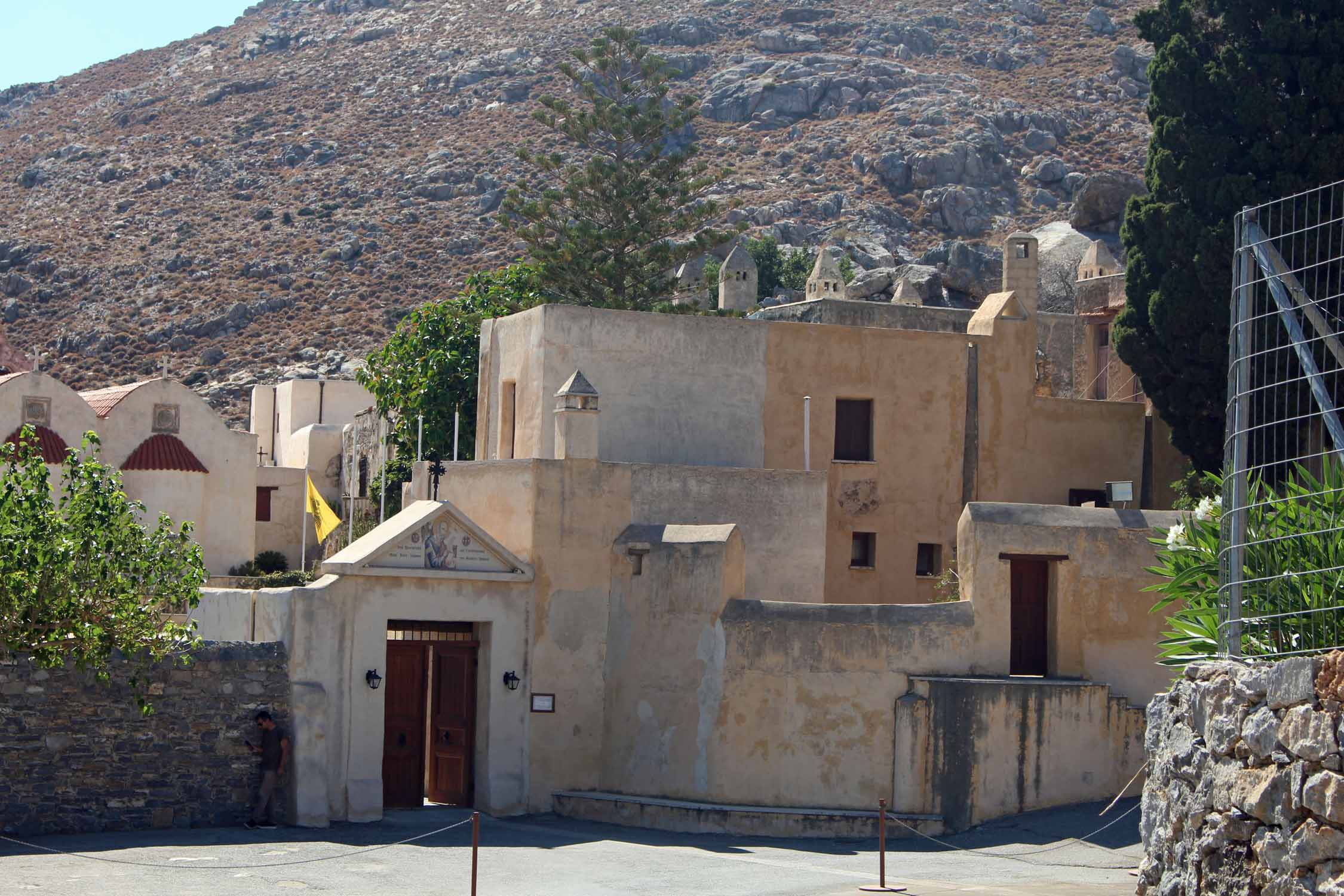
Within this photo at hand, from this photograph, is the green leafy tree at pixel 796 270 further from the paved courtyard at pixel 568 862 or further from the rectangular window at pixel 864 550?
the paved courtyard at pixel 568 862

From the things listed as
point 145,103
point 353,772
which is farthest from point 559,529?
point 145,103

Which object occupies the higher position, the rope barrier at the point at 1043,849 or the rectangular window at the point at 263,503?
the rectangular window at the point at 263,503

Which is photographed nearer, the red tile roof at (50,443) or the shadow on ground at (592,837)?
the shadow on ground at (592,837)

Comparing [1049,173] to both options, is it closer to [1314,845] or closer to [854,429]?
[854,429]

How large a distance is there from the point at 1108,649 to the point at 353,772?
34.8 feet

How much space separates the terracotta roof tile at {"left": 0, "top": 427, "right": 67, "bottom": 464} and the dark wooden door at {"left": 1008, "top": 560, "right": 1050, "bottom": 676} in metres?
22.6

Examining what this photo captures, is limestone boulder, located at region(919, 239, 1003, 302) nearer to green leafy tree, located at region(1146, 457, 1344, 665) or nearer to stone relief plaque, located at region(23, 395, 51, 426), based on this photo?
stone relief plaque, located at region(23, 395, 51, 426)

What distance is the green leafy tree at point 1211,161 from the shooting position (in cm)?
2892

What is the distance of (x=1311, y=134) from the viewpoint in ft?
94.8

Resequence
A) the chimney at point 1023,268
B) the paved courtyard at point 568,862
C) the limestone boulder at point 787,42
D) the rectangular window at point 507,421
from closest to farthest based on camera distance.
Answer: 1. the paved courtyard at point 568,862
2. the rectangular window at point 507,421
3. the chimney at point 1023,268
4. the limestone boulder at point 787,42

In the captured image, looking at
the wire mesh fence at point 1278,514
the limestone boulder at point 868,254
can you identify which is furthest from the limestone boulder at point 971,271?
the wire mesh fence at point 1278,514

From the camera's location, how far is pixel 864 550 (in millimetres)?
29328

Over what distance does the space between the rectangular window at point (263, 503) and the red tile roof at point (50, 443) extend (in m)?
12.1

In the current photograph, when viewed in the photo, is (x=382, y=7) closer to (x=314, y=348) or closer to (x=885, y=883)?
(x=314, y=348)
